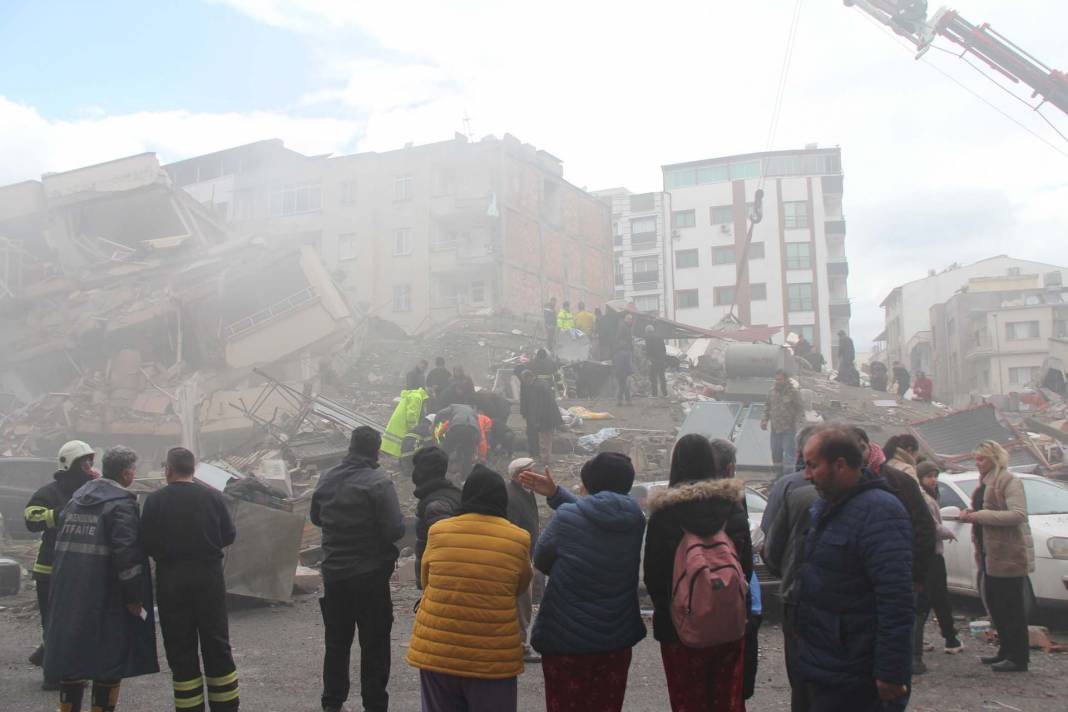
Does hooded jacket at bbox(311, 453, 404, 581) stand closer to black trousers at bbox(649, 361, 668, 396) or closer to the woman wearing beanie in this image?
the woman wearing beanie

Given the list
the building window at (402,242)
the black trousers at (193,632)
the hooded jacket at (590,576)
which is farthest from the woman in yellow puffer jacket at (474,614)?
the building window at (402,242)

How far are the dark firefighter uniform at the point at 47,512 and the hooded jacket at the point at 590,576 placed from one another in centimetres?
391

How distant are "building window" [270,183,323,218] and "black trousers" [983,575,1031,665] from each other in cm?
4232

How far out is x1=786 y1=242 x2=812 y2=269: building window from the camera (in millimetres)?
63156

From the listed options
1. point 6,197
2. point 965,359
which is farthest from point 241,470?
point 965,359

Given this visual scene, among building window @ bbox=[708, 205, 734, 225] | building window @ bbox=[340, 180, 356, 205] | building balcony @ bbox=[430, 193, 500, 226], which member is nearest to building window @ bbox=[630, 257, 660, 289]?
building window @ bbox=[708, 205, 734, 225]

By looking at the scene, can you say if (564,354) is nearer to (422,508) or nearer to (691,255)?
(422,508)

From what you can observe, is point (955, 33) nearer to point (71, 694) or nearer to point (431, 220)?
point (71, 694)

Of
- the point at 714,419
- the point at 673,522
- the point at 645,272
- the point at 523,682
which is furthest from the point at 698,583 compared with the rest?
the point at 645,272

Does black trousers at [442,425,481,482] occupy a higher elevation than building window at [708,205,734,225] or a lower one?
lower

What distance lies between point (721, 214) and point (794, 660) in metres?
63.6

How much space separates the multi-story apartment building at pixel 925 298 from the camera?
5881 cm

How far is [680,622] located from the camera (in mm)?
3381

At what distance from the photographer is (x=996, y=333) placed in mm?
47344
